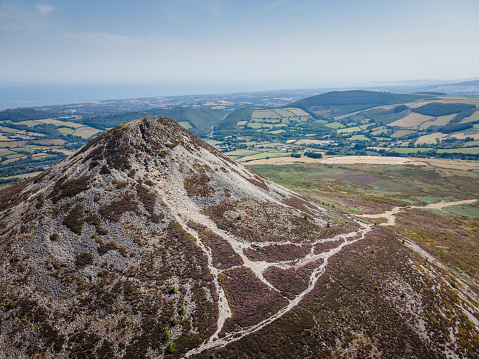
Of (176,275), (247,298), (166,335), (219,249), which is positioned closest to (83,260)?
(176,275)

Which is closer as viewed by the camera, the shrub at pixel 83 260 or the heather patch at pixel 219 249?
the shrub at pixel 83 260

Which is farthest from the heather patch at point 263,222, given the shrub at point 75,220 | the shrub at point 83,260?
the shrub at point 75,220

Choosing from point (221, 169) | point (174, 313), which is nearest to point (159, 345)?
point (174, 313)

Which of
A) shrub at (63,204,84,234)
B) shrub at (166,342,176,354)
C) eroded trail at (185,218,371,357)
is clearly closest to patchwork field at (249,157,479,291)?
eroded trail at (185,218,371,357)

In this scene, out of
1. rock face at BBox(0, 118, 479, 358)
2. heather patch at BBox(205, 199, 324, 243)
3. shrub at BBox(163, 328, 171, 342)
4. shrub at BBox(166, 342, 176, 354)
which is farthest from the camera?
heather patch at BBox(205, 199, 324, 243)

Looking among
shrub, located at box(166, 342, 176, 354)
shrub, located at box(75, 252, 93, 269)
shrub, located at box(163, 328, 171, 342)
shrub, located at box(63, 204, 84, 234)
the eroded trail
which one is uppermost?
shrub, located at box(63, 204, 84, 234)

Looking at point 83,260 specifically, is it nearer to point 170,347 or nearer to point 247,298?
point 170,347

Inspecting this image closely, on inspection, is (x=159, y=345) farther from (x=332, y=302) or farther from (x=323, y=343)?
(x=332, y=302)

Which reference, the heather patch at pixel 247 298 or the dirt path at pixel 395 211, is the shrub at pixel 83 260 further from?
the dirt path at pixel 395 211

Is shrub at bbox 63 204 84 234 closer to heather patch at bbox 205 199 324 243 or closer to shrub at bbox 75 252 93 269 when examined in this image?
shrub at bbox 75 252 93 269
